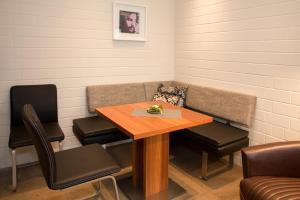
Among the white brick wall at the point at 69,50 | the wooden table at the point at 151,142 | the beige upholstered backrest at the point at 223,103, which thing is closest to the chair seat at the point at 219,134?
the beige upholstered backrest at the point at 223,103

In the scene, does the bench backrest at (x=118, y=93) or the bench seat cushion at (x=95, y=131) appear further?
the bench backrest at (x=118, y=93)

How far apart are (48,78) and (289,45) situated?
2501 mm

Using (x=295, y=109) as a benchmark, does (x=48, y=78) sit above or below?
above

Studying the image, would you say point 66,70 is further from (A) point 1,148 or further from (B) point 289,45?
(B) point 289,45

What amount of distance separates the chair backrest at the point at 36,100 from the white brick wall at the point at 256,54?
1.84 m

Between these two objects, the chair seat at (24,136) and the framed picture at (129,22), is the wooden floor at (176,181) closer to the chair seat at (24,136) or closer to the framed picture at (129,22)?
the chair seat at (24,136)

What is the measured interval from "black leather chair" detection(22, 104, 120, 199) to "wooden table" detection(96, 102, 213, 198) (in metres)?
0.30

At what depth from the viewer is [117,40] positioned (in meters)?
3.13

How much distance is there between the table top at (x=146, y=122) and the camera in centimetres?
175

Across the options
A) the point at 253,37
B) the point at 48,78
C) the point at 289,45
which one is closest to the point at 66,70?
the point at 48,78

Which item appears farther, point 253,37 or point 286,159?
point 253,37

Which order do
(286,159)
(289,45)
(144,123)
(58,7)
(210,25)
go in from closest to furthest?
1. (286,159)
2. (144,123)
3. (289,45)
4. (58,7)
5. (210,25)

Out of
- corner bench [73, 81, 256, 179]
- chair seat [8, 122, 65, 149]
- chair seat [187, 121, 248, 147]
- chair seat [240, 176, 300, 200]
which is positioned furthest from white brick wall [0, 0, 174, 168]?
chair seat [240, 176, 300, 200]

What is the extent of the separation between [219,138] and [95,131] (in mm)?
1257
